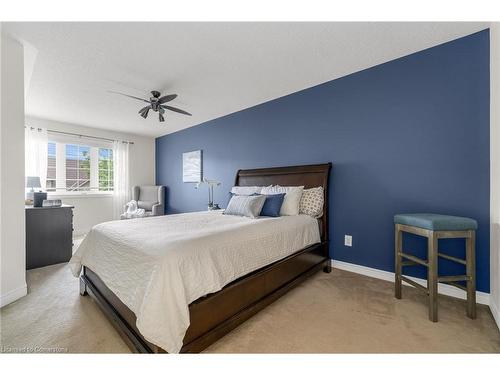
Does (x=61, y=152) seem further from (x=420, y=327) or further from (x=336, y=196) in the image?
(x=420, y=327)

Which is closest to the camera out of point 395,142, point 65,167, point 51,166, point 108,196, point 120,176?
point 395,142

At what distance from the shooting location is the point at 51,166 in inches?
174

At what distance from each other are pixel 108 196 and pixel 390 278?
224 inches

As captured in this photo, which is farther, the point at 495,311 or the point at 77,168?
the point at 77,168

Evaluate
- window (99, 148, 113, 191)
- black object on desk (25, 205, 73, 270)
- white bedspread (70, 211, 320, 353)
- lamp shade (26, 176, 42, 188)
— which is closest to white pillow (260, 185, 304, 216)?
white bedspread (70, 211, 320, 353)

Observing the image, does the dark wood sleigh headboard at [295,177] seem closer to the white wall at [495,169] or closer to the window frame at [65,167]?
the white wall at [495,169]

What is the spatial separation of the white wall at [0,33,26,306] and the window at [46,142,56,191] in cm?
290

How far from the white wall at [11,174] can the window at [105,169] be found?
3.29m

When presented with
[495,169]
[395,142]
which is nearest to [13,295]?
[395,142]

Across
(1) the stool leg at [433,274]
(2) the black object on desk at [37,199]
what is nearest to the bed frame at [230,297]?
(1) the stool leg at [433,274]

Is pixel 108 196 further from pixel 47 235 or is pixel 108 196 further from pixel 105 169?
pixel 47 235

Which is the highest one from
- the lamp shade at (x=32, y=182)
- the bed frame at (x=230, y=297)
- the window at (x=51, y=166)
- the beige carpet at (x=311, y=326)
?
the window at (x=51, y=166)

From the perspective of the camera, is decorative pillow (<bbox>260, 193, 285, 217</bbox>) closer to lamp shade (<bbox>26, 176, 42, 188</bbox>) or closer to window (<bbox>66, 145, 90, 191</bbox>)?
lamp shade (<bbox>26, 176, 42, 188</bbox>)

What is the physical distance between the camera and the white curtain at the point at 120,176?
5199mm
